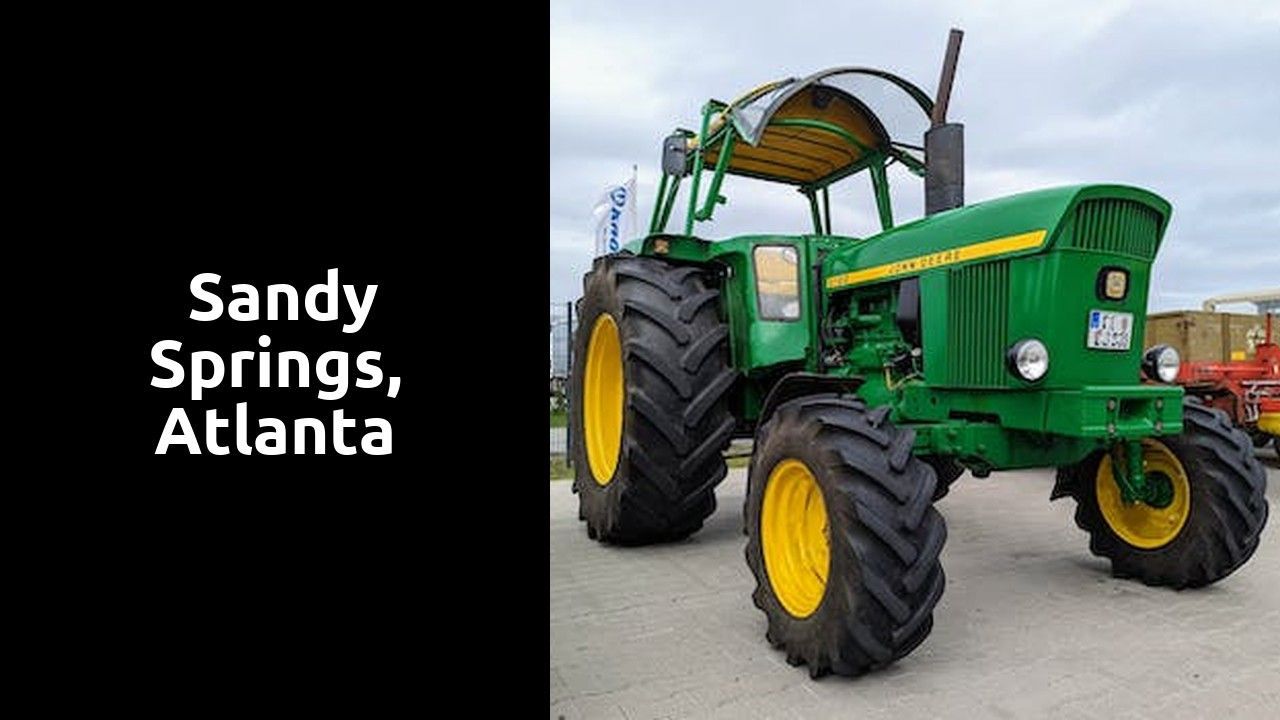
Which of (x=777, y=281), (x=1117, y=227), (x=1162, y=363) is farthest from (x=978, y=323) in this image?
(x=777, y=281)

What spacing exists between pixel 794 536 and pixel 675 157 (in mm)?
2718

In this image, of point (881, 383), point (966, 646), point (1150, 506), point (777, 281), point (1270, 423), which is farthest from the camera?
point (1270, 423)

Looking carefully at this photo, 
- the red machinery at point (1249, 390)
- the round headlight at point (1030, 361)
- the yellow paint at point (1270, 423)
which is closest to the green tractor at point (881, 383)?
the round headlight at point (1030, 361)

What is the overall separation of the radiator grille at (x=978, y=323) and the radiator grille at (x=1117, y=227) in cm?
32

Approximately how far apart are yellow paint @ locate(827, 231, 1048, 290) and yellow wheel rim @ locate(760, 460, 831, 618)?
1237 millimetres

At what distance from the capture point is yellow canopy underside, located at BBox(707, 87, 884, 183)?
199 inches

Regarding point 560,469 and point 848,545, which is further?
point 560,469

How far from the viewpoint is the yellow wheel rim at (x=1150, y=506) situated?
12.4 ft

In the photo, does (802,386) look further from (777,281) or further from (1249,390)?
(1249,390)

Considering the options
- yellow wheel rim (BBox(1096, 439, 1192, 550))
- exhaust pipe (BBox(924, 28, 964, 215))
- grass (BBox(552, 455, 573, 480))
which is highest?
exhaust pipe (BBox(924, 28, 964, 215))

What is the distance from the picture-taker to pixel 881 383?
4160 mm

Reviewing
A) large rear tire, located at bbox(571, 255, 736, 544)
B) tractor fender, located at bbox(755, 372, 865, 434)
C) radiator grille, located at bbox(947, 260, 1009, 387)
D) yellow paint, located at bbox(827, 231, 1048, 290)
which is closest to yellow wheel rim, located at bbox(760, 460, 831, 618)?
tractor fender, located at bbox(755, 372, 865, 434)

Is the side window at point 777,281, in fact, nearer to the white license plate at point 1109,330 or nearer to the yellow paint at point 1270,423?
the white license plate at point 1109,330

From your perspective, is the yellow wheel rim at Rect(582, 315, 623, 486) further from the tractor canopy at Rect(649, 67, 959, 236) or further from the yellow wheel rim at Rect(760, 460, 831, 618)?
the yellow wheel rim at Rect(760, 460, 831, 618)
